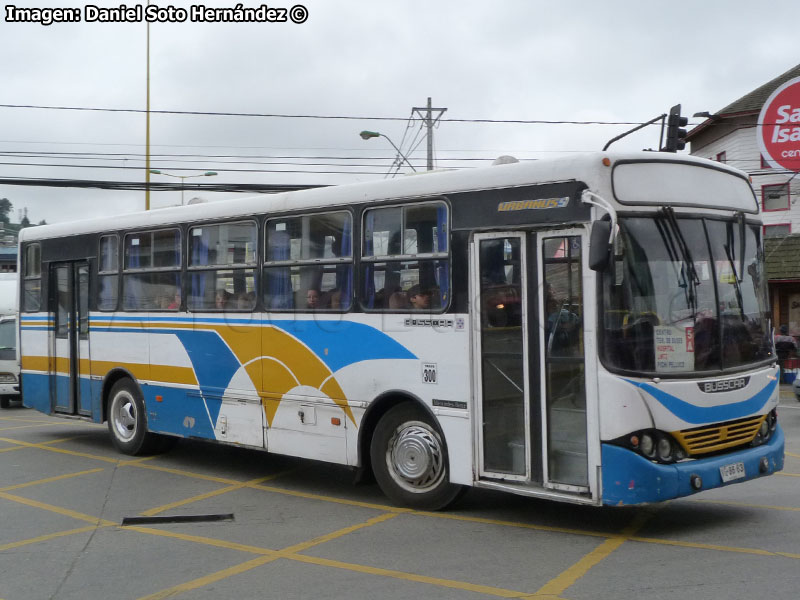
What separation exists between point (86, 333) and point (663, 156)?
27.6ft

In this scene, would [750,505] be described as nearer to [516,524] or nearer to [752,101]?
[516,524]

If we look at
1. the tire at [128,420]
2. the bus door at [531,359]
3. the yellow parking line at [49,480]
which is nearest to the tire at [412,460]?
the bus door at [531,359]

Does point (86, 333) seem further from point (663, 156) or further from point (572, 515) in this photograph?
point (663, 156)

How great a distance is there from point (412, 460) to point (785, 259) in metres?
21.5

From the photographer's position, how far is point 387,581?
6254 millimetres

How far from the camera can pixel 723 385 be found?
7.34 meters

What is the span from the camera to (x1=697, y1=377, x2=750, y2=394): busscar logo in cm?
720

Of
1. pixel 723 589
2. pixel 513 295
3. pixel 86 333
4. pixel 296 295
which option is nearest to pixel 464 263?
pixel 513 295

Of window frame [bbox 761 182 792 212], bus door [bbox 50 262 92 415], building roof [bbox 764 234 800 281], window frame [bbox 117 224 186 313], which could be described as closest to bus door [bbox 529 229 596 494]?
window frame [bbox 117 224 186 313]

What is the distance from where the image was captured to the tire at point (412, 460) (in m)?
8.28

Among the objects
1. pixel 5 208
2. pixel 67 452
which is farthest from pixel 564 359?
pixel 5 208

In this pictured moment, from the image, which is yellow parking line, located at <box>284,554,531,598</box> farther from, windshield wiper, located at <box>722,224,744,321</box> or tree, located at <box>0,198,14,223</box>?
tree, located at <box>0,198,14,223</box>

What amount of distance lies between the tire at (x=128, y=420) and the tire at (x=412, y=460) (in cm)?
434

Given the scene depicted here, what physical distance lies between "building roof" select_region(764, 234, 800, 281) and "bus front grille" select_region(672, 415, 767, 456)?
20.2m
